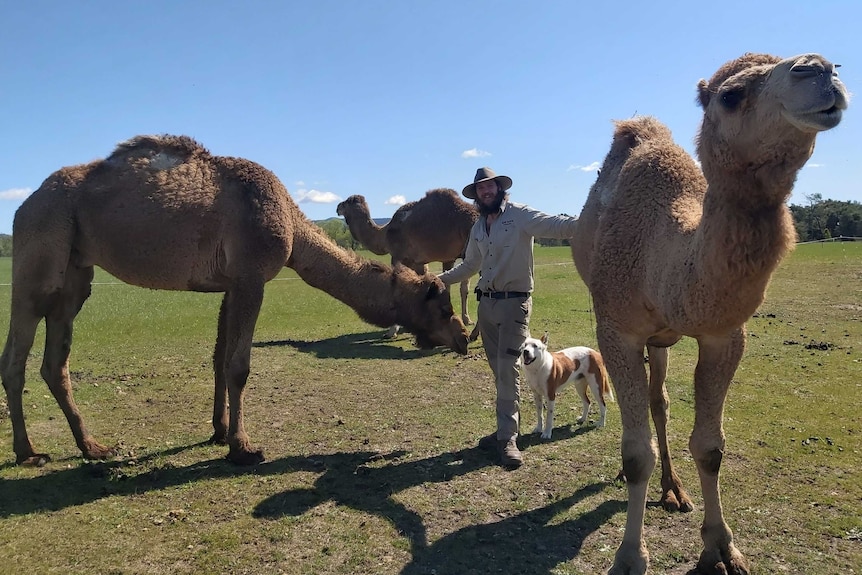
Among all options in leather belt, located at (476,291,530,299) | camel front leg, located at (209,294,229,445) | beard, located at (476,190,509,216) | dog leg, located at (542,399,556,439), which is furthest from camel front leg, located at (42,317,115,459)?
dog leg, located at (542,399,556,439)

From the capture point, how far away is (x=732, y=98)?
111 inches

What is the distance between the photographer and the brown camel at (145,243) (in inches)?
224

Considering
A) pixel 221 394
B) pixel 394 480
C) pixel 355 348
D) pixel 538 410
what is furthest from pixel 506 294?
pixel 355 348

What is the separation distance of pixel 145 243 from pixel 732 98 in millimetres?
5317

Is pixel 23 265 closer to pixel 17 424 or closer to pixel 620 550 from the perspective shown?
pixel 17 424

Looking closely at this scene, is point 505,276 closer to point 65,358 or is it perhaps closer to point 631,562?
point 631,562

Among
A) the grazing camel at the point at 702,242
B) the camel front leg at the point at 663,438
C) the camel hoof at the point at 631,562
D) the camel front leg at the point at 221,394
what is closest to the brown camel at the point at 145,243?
the camel front leg at the point at 221,394

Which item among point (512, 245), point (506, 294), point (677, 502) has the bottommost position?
point (677, 502)

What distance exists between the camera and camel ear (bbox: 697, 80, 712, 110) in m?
3.32

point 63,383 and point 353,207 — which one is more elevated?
point 353,207

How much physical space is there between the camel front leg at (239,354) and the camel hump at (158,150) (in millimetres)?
1563

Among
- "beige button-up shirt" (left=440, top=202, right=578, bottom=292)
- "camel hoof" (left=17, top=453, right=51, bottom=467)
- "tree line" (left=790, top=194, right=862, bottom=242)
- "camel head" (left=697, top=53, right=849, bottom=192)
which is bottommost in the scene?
"camel hoof" (left=17, top=453, right=51, bottom=467)

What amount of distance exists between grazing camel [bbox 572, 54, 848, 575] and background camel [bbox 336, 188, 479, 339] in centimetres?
863

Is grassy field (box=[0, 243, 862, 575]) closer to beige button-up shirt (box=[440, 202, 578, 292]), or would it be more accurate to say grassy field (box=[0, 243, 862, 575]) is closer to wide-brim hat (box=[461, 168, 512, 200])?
beige button-up shirt (box=[440, 202, 578, 292])
